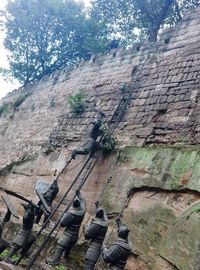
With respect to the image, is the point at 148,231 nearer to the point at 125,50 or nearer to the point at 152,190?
the point at 152,190

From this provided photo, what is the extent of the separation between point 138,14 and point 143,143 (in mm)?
11853

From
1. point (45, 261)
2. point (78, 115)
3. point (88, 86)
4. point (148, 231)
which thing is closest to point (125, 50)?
A: point (88, 86)

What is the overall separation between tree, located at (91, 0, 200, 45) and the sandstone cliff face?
21.8 feet

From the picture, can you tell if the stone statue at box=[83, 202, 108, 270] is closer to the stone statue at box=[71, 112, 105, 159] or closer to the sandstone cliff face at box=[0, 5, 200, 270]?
Result: the sandstone cliff face at box=[0, 5, 200, 270]

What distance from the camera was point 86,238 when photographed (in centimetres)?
591

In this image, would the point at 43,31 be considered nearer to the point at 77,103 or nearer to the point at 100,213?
the point at 77,103

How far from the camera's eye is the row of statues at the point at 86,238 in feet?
17.4

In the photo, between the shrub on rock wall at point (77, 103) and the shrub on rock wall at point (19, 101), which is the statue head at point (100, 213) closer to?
the shrub on rock wall at point (77, 103)

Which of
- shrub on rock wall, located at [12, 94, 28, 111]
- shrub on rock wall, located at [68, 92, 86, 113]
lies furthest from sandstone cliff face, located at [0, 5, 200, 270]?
shrub on rock wall, located at [12, 94, 28, 111]

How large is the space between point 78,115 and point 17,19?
40.5 ft

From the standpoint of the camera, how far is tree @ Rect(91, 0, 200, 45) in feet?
55.2

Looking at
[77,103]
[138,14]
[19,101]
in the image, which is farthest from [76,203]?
[138,14]

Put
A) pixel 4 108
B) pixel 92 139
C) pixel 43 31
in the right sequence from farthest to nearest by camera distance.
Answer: pixel 43 31, pixel 4 108, pixel 92 139

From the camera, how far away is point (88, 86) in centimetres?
1104
